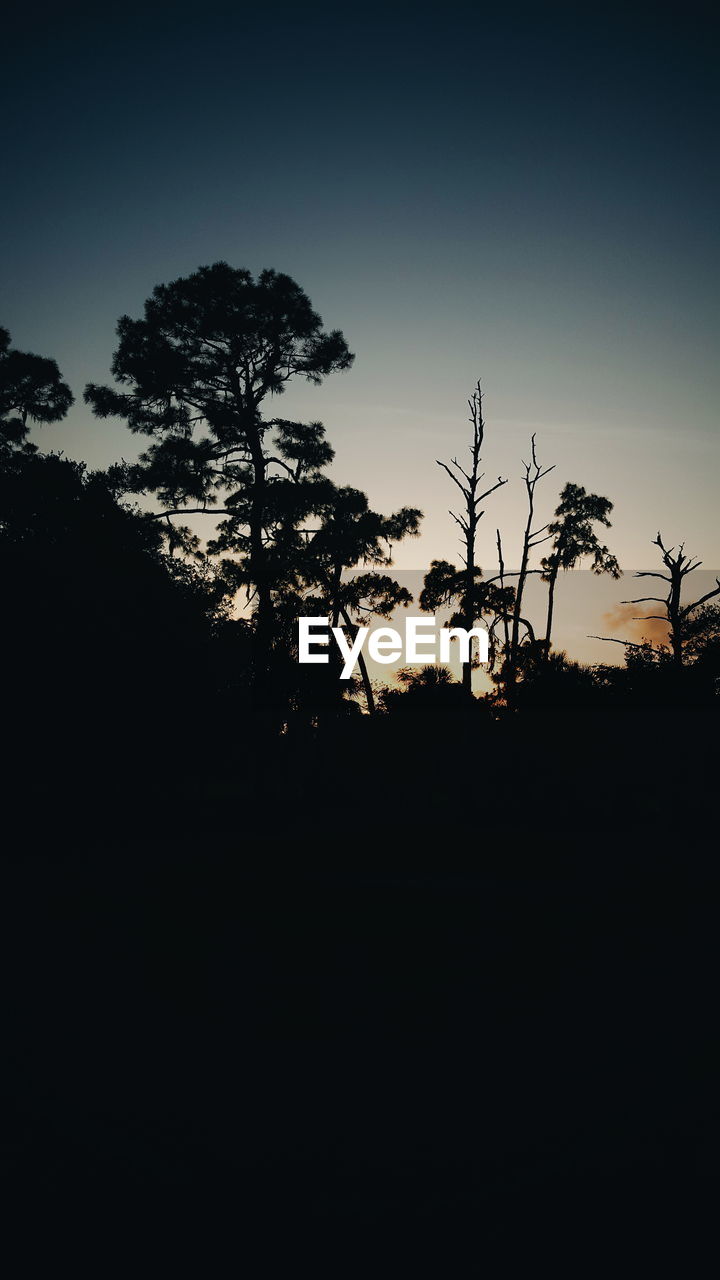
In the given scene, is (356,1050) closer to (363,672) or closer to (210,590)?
(210,590)

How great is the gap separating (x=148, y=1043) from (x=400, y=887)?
19.8ft

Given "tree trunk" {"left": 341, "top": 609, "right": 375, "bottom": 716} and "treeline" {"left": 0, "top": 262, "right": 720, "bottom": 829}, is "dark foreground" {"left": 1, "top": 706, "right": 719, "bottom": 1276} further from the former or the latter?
"tree trunk" {"left": 341, "top": 609, "right": 375, "bottom": 716}

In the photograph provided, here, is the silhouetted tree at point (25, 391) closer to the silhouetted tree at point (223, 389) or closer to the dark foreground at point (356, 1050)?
the silhouetted tree at point (223, 389)

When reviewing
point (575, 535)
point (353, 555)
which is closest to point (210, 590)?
point (353, 555)

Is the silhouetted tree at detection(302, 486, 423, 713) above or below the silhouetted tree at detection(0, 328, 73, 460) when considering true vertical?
below

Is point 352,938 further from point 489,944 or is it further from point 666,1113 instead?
point 666,1113

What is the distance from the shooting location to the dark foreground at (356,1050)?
450cm

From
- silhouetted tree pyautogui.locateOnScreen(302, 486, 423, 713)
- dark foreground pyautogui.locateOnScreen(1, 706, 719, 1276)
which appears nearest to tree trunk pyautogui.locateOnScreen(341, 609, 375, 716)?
silhouetted tree pyautogui.locateOnScreen(302, 486, 423, 713)

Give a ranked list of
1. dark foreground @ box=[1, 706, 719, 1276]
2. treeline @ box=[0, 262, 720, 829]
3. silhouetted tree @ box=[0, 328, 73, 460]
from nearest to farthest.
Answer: dark foreground @ box=[1, 706, 719, 1276] → treeline @ box=[0, 262, 720, 829] → silhouetted tree @ box=[0, 328, 73, 460]

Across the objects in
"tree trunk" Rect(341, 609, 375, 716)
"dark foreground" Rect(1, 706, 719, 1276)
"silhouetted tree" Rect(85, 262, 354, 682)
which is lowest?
"dark foreground" Rect(1, 706, 719, 1276)

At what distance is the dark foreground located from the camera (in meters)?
4.50

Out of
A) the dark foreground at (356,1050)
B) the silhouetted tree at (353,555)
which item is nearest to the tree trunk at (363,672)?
the silhouetted tree at (353,555)

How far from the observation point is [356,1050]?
6.61 metres

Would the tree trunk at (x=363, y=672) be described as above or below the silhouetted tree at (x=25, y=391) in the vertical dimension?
below
